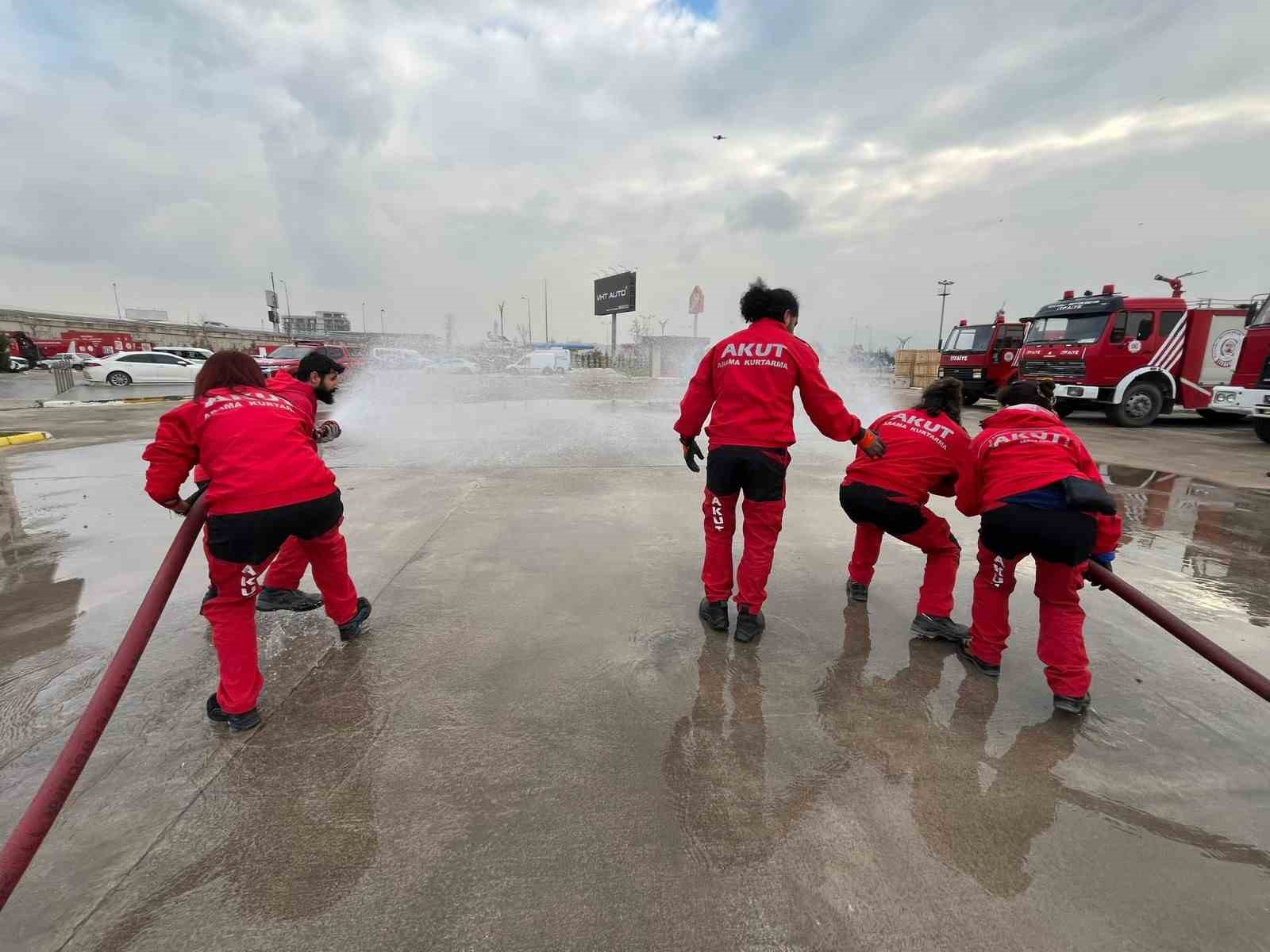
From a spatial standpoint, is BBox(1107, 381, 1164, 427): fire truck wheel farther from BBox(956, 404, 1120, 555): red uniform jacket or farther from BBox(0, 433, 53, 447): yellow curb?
BBox(0, 433, 53, 447): yellow curb

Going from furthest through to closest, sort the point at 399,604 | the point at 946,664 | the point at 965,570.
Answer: the point at 965,570, the point at 399,604, the point at 946,664

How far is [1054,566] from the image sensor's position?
2395 mm

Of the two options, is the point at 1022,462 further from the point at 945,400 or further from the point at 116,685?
the point at 116,685

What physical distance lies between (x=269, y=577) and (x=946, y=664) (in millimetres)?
3524

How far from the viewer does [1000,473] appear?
2498 millimetres

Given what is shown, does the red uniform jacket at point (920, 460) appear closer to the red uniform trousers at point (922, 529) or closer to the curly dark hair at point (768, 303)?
the red uniform trousers at point (922, 529)

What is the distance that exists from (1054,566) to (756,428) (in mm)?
1360

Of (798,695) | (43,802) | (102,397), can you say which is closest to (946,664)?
(798,695)

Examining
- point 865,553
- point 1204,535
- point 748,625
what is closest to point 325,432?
point 748,625

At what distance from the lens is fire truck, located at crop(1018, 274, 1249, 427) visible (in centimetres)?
1171

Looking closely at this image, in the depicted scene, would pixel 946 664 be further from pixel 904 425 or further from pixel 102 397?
pixel 102 397

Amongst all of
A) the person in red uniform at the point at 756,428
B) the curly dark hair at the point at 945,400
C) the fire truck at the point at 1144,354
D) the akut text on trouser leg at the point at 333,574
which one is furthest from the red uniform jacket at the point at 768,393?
Result: the fire truck at the point at 1144,354

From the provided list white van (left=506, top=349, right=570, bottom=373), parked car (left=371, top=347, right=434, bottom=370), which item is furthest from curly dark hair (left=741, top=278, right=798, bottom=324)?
white van (left=506, top=349, right=570, bottom=373)

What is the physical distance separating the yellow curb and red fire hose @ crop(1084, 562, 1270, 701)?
40.3 ft
